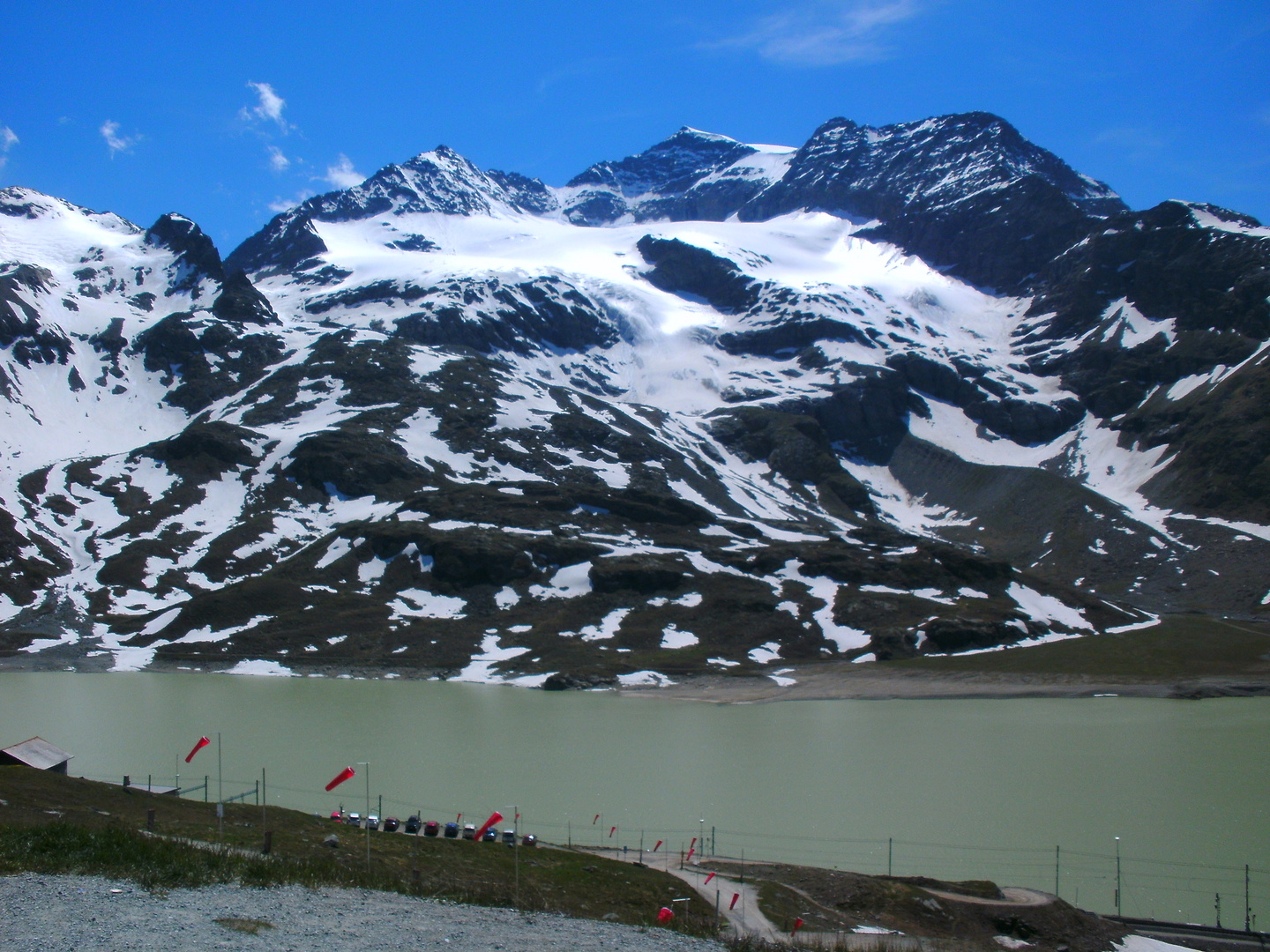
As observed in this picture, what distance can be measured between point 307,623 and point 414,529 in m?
26.9

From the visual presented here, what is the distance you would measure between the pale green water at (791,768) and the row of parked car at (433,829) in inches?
193

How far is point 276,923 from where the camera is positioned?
18.2 m

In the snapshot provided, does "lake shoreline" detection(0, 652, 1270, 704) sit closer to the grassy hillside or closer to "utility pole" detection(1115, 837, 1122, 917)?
"utility pole" detection(1115, 837, 1122, 917)

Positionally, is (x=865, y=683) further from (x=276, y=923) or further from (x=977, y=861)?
(x=276, y=923)

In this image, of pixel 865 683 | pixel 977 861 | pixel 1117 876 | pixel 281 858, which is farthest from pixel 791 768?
pixel 865 683


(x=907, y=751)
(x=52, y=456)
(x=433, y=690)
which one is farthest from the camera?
(x=52, y=456)

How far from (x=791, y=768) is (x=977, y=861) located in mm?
20441

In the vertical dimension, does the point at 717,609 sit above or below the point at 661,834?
above

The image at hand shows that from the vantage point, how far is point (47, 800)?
3262 centimetres

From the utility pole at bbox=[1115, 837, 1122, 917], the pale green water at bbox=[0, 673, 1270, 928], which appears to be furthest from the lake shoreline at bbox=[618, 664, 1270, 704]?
the utility pole at bbox=[1115, 837, 1122, 917]

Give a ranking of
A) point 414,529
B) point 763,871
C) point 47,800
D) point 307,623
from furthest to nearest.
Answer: point 414,529
point 307,623
point 763,871
point 47,800

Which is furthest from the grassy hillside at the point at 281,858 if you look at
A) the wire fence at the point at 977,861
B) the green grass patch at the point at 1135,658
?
the green grass patch at the point at 1135,658

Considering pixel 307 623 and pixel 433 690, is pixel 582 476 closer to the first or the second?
pixel 307 623

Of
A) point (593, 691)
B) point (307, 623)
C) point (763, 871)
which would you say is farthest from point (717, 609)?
point (763, 871)
